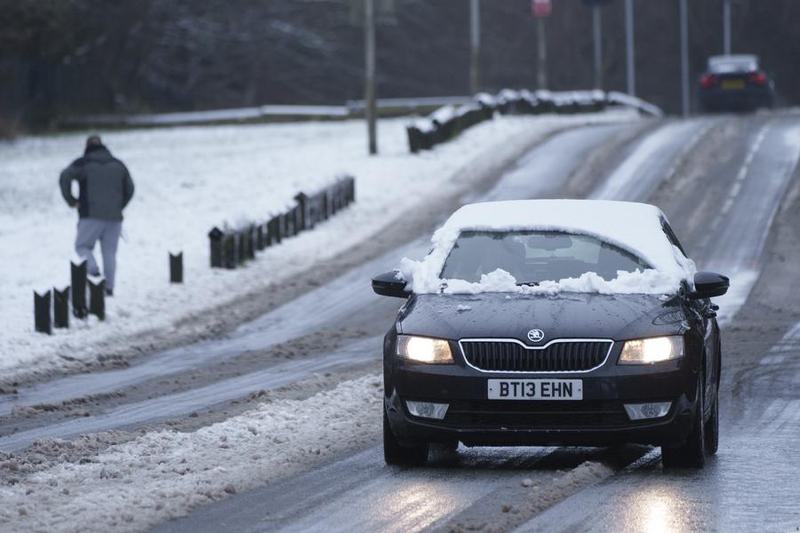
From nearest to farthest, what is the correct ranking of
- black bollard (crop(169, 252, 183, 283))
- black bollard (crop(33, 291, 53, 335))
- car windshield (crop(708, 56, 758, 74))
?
1. black bollard (crop(33, 291, 53, 335))
2. black bollard (crop(169, 252, 183, 283))
3. car windshield (crop(708, 56, 758, 74))

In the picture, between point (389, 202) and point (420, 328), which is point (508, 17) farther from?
point (420, 328)

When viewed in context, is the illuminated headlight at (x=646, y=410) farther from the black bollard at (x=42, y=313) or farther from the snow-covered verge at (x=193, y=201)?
the black bollard at (x=42, y=313)

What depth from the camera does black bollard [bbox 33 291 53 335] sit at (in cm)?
1608

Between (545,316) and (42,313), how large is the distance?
8128mm

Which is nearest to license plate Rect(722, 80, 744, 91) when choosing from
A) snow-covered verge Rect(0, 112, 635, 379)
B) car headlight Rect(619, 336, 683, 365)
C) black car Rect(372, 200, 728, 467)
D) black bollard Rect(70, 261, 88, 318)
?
snow-covered verge Rect(0, 112, 635, 379)

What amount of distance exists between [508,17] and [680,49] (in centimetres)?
1047

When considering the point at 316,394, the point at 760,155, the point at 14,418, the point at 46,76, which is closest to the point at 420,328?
the point at 316,394

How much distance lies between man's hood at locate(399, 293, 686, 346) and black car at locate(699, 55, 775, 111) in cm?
4425

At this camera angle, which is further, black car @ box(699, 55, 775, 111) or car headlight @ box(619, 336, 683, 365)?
black car @ box(699, 55, 775, 111)

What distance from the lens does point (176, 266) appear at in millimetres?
20328

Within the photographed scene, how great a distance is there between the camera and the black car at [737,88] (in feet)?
173

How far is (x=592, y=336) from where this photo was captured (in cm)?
897

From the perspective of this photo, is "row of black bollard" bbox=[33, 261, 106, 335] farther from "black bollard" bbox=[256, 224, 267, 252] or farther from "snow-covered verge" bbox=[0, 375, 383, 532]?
"black bollard" bbox=[256, 224, 267, 252]

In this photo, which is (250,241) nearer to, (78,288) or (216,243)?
(216,243)
